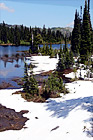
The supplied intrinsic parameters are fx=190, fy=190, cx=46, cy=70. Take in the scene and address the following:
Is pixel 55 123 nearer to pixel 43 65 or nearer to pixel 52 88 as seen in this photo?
pixel 52 88

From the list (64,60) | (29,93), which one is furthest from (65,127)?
(64,60)

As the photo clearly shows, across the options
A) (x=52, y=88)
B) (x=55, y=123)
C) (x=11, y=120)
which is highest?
(x=52, y=88)

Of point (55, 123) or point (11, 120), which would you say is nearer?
point (55, 123)

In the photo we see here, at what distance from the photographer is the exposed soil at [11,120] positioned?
8.73m

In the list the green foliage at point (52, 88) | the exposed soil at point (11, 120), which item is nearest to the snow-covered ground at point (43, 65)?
the green foliage at point (52, 88)

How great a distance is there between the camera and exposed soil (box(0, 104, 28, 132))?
8734mm

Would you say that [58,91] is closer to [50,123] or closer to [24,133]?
[50,123]

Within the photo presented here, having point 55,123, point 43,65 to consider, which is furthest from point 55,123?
point 43,65

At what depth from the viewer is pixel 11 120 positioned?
9.51 m

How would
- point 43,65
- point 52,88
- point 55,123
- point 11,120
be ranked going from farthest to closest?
point 43,65 → point 52,88 → point 11,120 → point 55,123

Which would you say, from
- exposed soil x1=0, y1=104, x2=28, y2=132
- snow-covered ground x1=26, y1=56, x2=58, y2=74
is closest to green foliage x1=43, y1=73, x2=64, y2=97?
exposed soil x1=0, y1=104, x2=28, y2=132

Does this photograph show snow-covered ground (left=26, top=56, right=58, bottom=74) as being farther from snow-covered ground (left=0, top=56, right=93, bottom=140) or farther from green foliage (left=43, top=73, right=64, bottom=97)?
snow-covered ground (left=0, top=56, right=93, bottom=140)

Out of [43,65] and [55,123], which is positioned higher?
[43,65]

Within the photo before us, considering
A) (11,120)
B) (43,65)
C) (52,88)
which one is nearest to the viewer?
(11,120)
